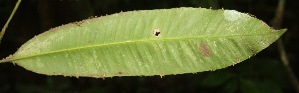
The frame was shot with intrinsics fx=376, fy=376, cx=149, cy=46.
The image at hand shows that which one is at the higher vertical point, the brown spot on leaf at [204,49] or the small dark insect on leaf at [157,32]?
the small dark insect on leaf at [157,32]

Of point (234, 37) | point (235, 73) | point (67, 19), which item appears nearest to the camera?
point (234, 37)

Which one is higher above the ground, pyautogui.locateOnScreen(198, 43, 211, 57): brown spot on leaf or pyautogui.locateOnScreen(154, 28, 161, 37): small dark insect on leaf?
pyautogui.locateOnScreen(154, 28, 161, 37): small dark insect on leaf

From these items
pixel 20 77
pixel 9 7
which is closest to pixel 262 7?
pixel 9 7

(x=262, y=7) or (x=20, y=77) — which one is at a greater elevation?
(x=262, y=7)

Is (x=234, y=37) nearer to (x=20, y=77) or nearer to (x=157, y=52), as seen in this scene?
(x=157, y=52)
